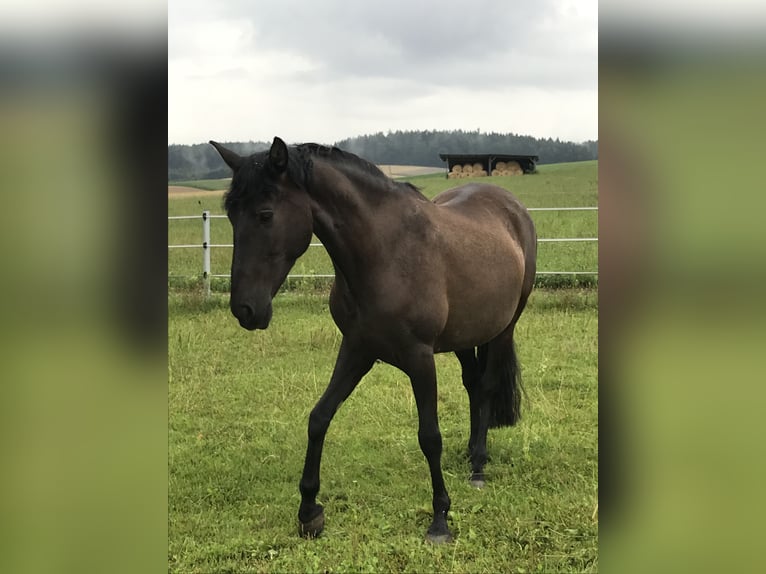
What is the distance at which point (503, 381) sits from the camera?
4254 millimetres

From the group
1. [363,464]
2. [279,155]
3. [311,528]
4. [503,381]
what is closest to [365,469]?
[363,464]

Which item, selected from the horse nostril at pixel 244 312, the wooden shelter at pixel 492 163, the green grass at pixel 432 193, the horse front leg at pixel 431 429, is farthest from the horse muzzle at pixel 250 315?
the wooden shelter at pixel 492 163

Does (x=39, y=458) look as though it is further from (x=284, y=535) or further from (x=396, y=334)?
(x=284, y=535)

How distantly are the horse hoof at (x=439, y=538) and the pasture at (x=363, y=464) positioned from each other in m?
0.05

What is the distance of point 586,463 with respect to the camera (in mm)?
4039

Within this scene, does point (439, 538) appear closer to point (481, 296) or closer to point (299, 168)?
point (481, 296)

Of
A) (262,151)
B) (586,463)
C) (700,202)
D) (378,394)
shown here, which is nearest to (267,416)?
(378,394)

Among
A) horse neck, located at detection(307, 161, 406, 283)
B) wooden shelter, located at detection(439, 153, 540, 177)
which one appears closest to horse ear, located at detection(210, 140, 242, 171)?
horse neck, located at detection(307, 161, 406, 283)

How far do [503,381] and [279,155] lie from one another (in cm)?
246

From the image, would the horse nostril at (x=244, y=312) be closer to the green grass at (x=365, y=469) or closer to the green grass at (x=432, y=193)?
the green grass at (x=365, y=469)

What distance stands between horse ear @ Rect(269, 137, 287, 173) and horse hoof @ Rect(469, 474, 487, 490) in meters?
2.39

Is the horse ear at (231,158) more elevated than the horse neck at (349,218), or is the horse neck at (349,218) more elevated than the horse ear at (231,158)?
the horse ear at (231,158)

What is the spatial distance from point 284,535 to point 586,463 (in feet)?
6.92

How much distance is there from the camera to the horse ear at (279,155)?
8.45 ft
